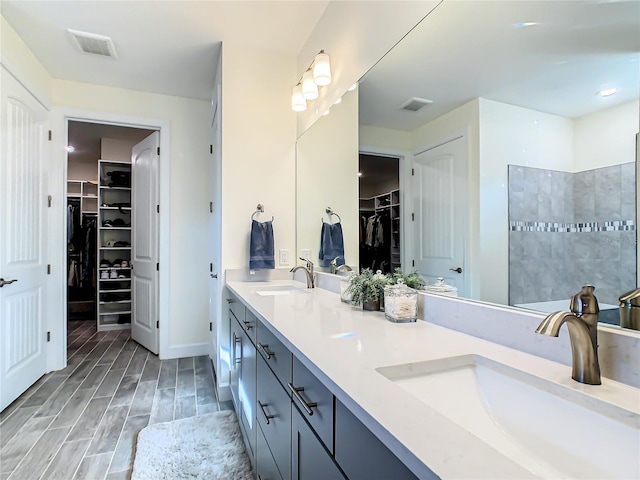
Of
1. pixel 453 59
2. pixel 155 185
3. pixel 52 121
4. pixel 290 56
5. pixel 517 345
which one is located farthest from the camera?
pixel 155 185

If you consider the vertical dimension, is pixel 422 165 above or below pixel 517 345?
above

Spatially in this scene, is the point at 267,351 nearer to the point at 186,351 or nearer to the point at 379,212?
the point at 379,212

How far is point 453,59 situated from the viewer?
127 centimetres

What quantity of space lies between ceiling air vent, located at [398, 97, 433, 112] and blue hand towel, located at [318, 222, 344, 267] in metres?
0.84

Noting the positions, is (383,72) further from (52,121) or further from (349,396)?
(52,121)

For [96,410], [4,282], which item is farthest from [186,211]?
[96,410]

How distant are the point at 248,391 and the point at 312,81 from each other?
1.93 meters

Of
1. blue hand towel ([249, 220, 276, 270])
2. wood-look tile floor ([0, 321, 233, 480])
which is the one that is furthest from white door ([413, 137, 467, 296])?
wood-look tile floor ([0, 321, 233, 480])

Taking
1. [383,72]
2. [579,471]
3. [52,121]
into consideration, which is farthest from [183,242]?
[579,471]

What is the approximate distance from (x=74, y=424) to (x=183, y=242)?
5.82 feet

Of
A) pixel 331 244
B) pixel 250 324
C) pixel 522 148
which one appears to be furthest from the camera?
pixel 331 244

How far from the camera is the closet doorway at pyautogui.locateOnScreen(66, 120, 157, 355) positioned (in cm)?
449

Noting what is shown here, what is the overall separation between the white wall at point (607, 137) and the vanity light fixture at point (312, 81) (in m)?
1.58

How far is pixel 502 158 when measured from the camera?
105 cm
